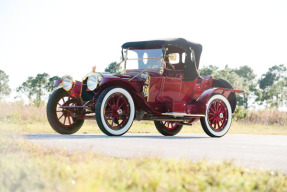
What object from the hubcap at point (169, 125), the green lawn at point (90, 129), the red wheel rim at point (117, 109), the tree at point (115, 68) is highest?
the tree at point (115, 68)

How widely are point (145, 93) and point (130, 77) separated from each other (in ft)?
1.71

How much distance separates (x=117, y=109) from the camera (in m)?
8.58

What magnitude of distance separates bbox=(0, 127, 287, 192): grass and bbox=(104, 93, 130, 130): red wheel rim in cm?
319

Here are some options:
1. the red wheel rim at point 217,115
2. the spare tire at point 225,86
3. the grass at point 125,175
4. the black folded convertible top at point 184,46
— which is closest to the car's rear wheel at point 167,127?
the red wheel rim at point 217,115

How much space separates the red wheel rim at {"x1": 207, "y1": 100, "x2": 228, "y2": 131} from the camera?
10.4 metres

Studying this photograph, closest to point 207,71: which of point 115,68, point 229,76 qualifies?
point 229,76

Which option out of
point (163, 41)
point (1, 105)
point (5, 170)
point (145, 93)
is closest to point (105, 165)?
point (5, 170)

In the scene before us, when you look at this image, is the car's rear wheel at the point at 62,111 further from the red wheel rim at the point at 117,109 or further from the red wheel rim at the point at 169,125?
the red wheel rim at the point at 169,125

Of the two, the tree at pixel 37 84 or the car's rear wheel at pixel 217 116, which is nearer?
the car's rear wheel at pixel 217 116

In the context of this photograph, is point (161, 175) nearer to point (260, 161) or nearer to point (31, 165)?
point (31, 165)

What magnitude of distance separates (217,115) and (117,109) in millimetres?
3145

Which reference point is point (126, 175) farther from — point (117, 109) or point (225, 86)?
point (225, 86)

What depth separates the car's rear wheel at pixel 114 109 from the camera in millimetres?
8195

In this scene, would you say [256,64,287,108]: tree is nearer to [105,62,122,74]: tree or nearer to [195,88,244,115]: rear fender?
[105,62,122,74]: tree
